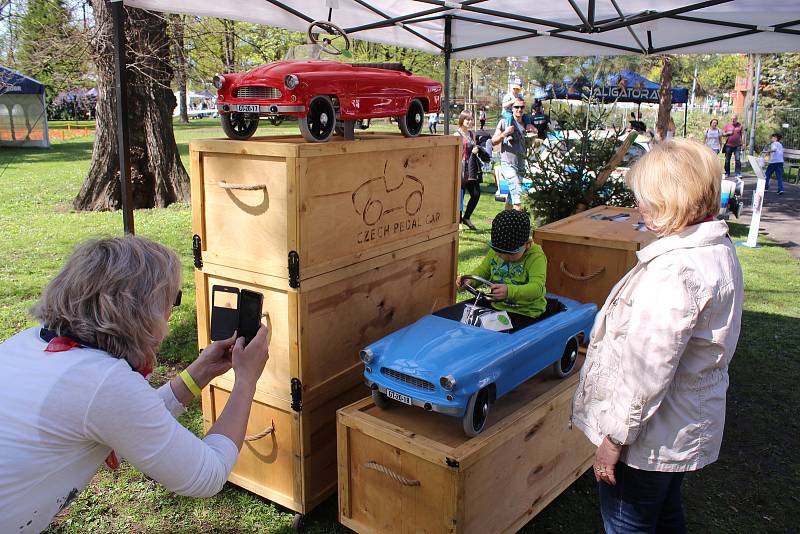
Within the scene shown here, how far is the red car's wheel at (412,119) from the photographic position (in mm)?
3729

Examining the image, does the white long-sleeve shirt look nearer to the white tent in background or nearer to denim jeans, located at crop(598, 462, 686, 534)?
denim jeans, located at crop(598, 462, 686, 534)

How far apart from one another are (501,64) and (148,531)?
48.5m

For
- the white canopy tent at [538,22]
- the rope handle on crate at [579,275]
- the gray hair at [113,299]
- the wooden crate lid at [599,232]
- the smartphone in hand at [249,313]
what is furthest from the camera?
the white canopy tent at [538,22]

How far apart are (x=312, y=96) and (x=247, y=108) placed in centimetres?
35

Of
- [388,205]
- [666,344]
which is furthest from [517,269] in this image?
[666,344]

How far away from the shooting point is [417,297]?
152 inches

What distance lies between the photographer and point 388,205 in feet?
11.4

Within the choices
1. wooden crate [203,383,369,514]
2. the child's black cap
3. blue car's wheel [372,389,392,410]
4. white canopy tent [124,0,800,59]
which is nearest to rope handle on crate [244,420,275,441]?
wooden crate [203,383,369,514]

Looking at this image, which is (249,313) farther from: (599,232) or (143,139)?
(143,139)

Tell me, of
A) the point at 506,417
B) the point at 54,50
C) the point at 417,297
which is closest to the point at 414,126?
the point at 417,297

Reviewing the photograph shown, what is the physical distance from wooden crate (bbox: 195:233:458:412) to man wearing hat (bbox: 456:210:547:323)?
1.21 ft

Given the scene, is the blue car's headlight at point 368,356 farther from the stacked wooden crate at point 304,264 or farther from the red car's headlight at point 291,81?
the red car's headlight at point 291,81

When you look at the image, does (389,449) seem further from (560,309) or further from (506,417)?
(560,309)

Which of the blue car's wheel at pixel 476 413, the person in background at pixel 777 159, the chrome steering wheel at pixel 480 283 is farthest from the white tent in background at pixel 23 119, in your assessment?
the blue car's wheel at pixel 476 413
